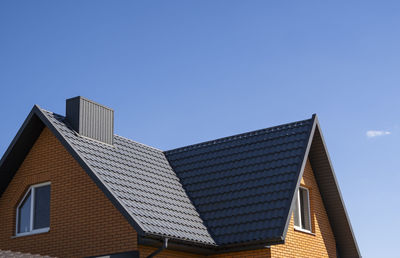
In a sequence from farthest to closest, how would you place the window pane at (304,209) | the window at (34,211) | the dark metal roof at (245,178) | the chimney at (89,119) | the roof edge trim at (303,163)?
the window pane at (304,209), the chimney at (89,119), the window at (34,211), the dark metal roof at (245,178), the roof edge trim at (303,163)

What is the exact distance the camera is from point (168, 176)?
1591cm

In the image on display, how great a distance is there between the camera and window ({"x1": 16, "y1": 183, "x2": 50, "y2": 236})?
45.4 feet

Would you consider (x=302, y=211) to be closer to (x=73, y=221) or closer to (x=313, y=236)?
(x=313, y=236)

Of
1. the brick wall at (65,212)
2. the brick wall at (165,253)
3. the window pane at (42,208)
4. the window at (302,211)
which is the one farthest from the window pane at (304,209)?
the window pane at (42,208)

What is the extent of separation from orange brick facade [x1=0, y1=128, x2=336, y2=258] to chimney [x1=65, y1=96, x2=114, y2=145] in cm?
70

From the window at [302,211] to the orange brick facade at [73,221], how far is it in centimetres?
19

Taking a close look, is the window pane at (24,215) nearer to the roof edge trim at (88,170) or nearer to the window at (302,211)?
the roof edge trim at (88,170)

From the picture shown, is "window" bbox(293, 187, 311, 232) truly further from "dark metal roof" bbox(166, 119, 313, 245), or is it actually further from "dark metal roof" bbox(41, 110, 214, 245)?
"dark metal roof" bbox(41, 110, 214, 245)

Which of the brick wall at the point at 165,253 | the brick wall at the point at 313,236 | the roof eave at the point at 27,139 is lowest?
the brick wall at the point at 165,253

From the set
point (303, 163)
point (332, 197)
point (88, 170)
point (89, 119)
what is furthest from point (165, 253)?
point (332, 197)

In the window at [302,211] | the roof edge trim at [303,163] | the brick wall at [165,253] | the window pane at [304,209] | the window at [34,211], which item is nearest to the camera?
the brick wall at [165,253]

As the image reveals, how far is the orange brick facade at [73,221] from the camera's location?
12445mm

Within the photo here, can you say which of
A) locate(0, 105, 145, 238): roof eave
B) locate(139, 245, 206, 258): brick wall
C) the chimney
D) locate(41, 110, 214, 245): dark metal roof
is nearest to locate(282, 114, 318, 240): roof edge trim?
locate(41, 110, 214, 245): dark metal roof

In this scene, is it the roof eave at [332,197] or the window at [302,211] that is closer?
the window at [302,211]
